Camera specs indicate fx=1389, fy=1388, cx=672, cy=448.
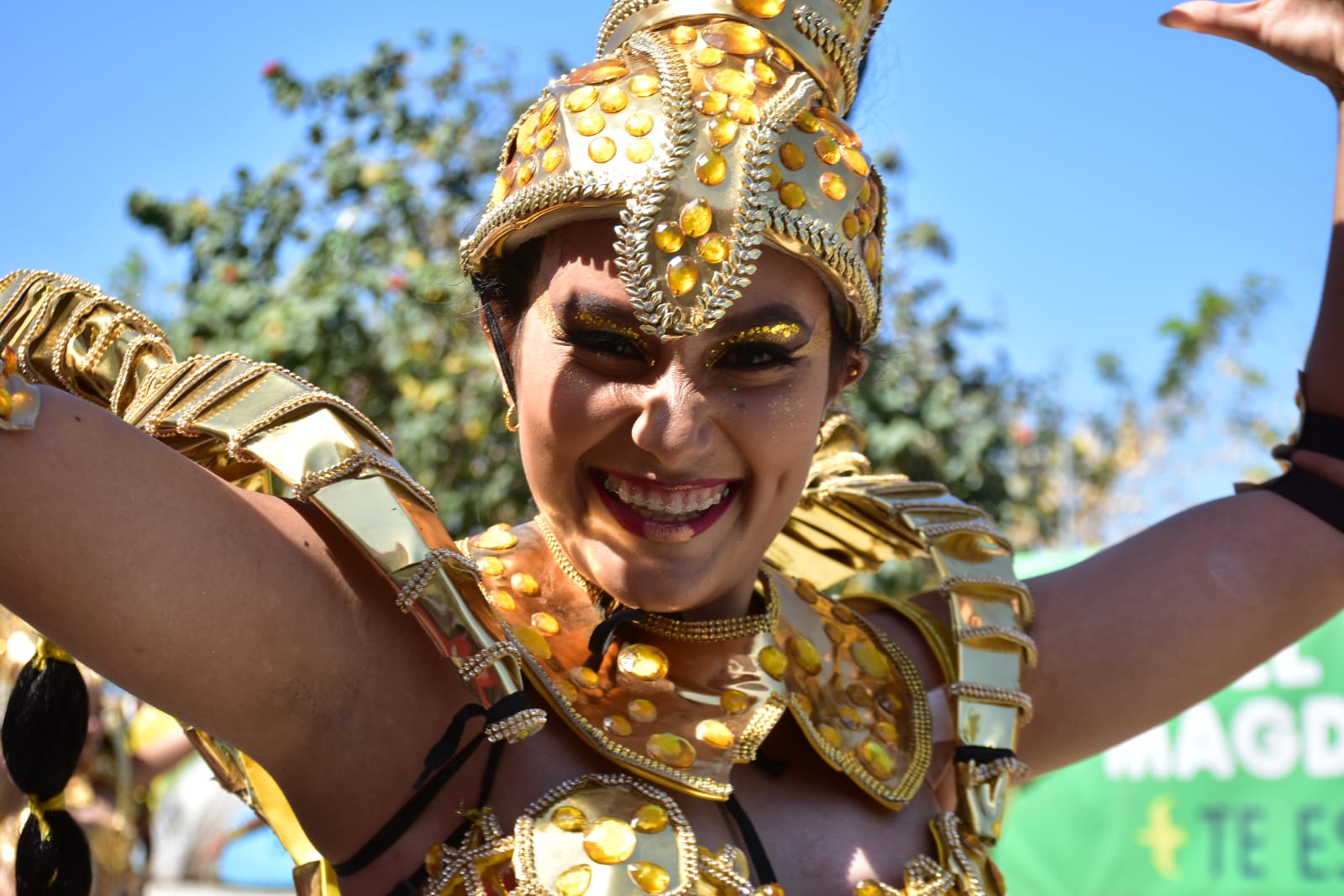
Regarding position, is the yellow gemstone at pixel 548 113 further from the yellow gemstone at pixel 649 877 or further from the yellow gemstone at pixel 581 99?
the yellow gemstone at pixel 649 877

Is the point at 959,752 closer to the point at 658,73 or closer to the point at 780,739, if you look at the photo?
the point at 780,739

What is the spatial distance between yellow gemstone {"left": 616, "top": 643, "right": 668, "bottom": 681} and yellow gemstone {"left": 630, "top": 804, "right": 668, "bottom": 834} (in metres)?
0.20

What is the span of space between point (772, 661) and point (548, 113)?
0.76 meters

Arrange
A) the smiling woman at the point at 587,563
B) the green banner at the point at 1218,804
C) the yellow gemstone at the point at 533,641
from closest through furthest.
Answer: the smiling woman at the point at 587,563
the yellow gemstone at the point at 533,641
the green banner at the point at 1218,804

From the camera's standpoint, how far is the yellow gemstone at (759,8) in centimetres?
182

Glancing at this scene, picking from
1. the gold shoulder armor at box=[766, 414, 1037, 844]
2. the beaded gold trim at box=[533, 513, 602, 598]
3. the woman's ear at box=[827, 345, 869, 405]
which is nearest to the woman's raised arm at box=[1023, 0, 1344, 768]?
the gold shoulder armor at box=[766, 414, 1037, 844]

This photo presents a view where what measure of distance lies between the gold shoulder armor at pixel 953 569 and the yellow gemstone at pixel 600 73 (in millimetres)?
837

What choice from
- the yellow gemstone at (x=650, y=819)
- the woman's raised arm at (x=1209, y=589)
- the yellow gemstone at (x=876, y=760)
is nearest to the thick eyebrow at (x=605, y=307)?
the yellow gemstone at (x=650, y=819)

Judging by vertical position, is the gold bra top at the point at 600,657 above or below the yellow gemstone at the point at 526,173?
below

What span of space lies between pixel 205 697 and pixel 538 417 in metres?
0.51

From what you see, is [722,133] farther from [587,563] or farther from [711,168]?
[587,563]

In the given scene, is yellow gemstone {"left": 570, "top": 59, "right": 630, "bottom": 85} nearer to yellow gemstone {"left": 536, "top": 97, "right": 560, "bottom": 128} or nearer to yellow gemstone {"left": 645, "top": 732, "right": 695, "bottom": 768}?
yellow gemstone {"left": 536, "top": 97, "right": 560, "bottom": 128}

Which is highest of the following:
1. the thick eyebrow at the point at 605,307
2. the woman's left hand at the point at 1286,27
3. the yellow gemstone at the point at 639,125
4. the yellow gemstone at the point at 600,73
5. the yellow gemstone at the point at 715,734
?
the woman's left hand at the point at 1286,27

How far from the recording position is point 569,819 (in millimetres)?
1508
